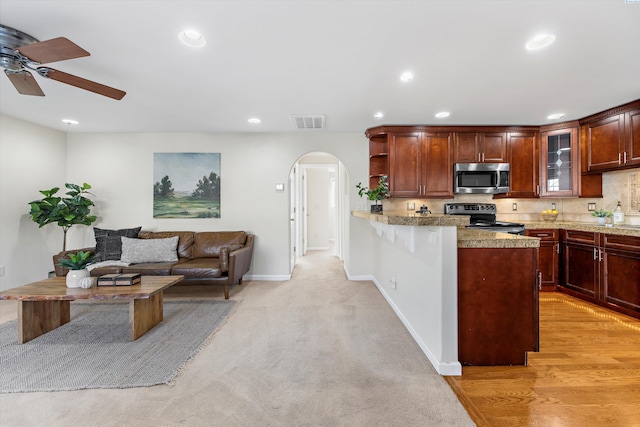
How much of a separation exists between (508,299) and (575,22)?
1.90m

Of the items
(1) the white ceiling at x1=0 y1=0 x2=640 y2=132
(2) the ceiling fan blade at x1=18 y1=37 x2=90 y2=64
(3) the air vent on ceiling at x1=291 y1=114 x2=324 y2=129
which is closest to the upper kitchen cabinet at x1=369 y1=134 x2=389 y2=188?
(1) the white ceiling at x1=0 y1=0 x2=640 y2=132

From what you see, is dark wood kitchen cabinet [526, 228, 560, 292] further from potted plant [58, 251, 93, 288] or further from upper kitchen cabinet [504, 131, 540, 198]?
potted plant [58, 251, 93, 288]

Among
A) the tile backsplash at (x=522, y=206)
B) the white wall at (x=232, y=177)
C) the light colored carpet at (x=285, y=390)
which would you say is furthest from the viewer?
the white wall at (x=232, y=177)

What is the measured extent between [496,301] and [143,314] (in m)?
3.03

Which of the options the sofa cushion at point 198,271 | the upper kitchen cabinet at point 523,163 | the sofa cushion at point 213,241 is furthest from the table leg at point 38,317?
the upper kitchen cabinet at point 523,163

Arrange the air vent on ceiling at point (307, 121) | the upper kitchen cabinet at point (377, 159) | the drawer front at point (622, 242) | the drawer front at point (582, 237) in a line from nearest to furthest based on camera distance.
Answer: the drawer front at point (622, 242) < the drawer front at point (582, 237) < the air vent on ceiling at point (307, 121) < the upper kitchen cabinet at point (377, 159)

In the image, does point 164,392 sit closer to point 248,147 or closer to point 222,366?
point 222,366

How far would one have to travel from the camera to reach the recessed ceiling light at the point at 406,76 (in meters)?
2.47

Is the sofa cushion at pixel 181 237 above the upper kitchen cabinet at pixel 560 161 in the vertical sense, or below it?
below

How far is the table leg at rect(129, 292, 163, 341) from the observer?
246 cm

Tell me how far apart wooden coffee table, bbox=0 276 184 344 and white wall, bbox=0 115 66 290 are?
1797mm

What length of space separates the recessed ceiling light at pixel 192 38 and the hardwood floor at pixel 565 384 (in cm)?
296

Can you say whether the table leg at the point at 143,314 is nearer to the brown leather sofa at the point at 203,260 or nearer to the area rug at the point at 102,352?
the area rug at the point at 102,352

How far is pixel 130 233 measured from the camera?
4164 mm
